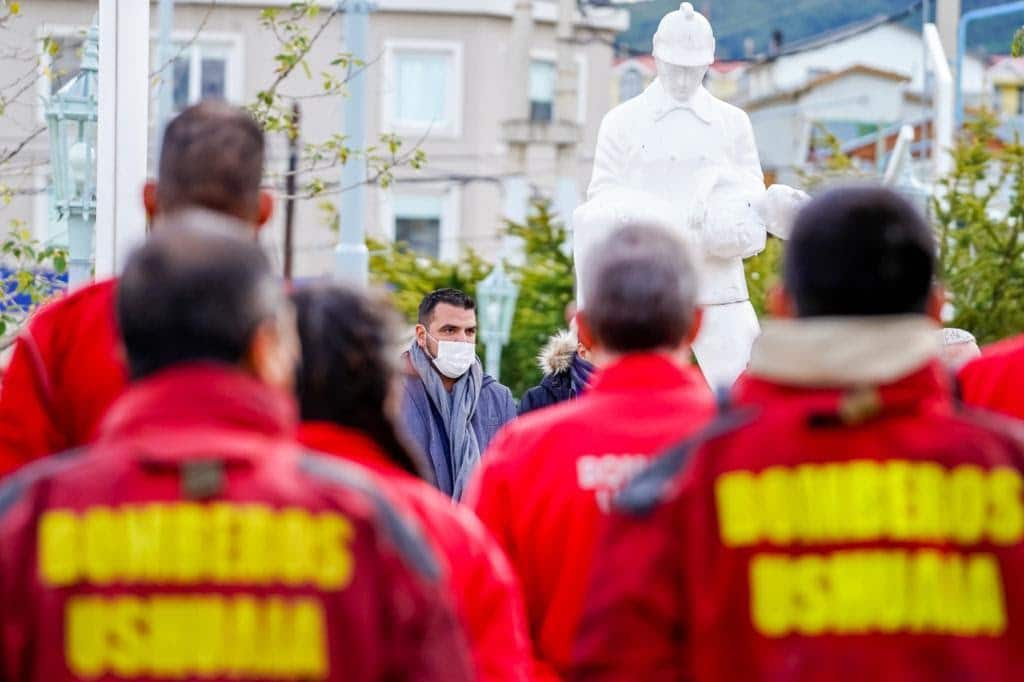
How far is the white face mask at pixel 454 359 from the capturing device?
9.80 m

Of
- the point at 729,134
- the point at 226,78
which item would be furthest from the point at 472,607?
the point at 226,78

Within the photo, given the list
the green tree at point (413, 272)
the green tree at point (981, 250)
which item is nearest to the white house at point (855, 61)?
the green tree at point (413, 272)

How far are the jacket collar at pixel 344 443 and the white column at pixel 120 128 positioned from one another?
9.40 feet

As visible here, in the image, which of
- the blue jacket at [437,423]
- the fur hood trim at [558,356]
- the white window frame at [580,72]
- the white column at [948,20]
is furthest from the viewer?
the white window frame at [580,72]

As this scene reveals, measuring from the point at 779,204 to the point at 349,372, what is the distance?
4748mm

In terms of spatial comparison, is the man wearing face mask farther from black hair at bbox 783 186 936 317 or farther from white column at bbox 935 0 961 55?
white column at bbox 935 0 961 55

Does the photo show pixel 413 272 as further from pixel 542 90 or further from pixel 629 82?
pixel 629 82

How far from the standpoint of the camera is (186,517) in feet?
11.9

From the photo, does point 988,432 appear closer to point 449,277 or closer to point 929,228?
point 929,228

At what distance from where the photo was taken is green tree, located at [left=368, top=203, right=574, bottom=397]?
2938 cm

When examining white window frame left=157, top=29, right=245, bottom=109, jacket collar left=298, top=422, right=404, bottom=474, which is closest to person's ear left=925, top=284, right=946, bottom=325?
jacket collar left=298, top=422, right=404, bottom=474

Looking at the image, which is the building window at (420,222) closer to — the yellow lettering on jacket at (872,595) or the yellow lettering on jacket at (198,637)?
the yellow lettering on jacket at (872,595)

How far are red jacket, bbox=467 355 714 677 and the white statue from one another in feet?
13.9

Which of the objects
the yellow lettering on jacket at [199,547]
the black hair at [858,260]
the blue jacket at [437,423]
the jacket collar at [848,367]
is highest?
the black hair at [858,260]
